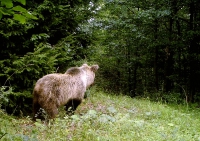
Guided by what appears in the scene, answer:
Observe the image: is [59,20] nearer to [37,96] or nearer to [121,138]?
[37,96]

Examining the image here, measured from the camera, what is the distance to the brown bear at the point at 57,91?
6.01 m

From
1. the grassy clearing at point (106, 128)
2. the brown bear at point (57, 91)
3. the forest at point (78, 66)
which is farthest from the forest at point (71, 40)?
the grassy clearing at point (106, 128)

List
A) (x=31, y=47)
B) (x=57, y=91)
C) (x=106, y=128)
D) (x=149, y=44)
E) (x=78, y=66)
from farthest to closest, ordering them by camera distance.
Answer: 1. (x=149, y=44)
2. (x=78, y=66)
3. (x=31, y=47)
4. (x=57, y=91)
5. (x=106, y=128)

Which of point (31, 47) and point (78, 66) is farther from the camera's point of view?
point (78, 66)

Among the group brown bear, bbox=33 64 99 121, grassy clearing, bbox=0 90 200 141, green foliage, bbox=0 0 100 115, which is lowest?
grassy clearing, bbox=0 90 200 141

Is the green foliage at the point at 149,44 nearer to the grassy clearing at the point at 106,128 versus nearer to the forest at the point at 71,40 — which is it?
the forest at the point at 71,40

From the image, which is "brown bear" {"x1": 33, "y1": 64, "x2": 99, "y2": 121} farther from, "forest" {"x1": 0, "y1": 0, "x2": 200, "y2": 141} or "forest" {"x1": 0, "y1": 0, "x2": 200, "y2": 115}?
"forest" {"x1": 0, "y1": 0, "x2": 200, "y2": 115}

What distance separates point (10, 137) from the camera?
3.81 meters

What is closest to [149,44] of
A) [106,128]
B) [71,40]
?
[71,40]

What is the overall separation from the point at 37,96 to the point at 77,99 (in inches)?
58.7

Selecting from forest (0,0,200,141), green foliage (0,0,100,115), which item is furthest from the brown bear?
green foliage (0,0,100,115)

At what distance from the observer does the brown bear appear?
6.01m

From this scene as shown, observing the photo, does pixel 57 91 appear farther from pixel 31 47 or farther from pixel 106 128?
pixel 31 47

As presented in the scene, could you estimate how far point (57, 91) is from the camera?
6.34 m
